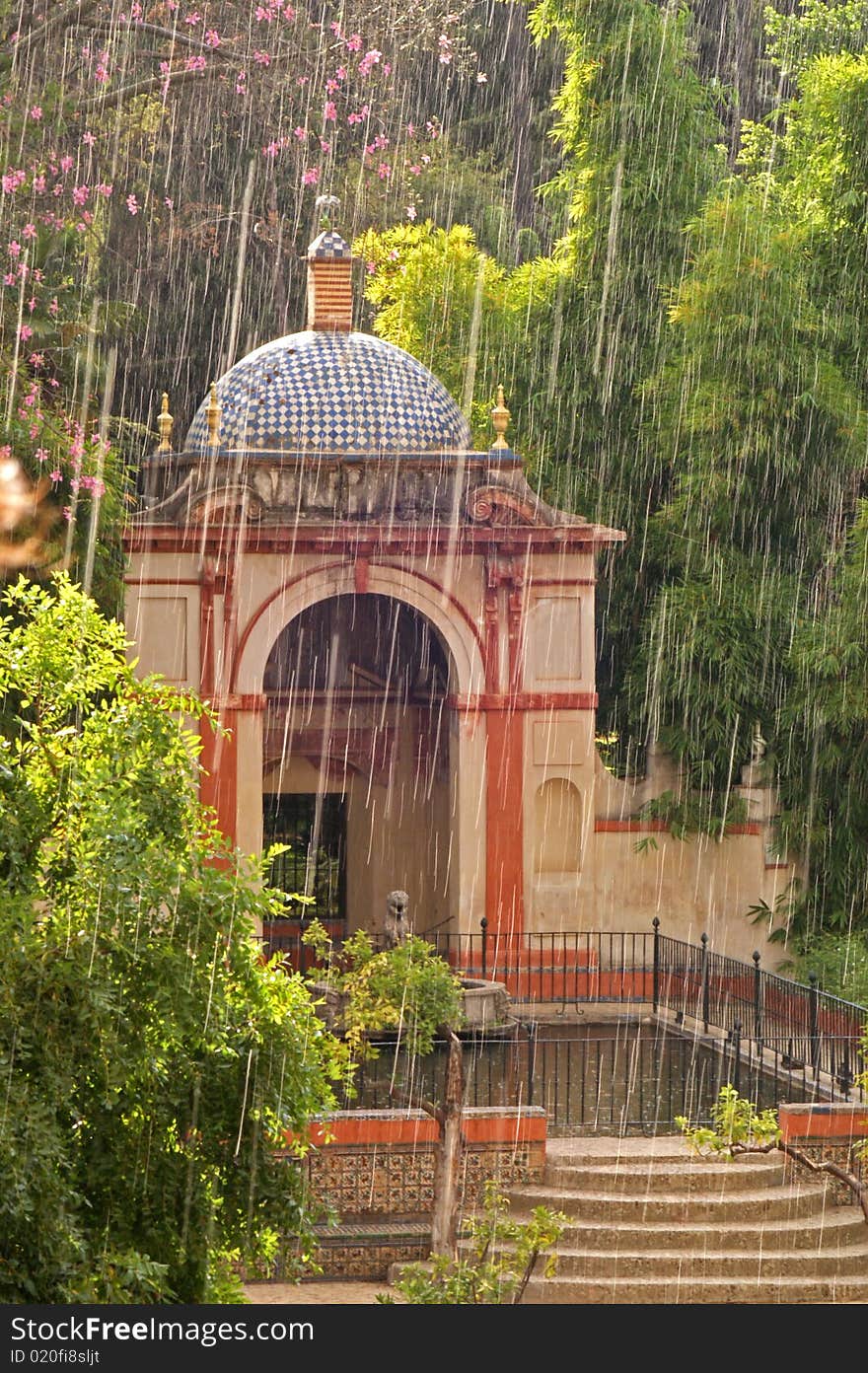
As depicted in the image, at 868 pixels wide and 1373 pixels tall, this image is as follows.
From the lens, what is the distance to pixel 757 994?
1465 centimetres

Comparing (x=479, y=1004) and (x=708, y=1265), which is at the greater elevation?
(x=479, y=1004)

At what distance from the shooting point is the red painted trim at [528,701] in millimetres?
18516

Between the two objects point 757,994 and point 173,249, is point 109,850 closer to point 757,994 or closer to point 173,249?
point 757,994

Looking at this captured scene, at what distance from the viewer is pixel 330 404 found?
62.7 feet

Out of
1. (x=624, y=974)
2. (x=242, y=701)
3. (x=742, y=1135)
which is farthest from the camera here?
(x=624, y=974)

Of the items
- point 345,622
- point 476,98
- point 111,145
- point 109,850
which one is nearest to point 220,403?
point 345,622

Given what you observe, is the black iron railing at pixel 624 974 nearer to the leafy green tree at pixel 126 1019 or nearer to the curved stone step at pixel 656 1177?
the curved stone step at pixel 656 1177

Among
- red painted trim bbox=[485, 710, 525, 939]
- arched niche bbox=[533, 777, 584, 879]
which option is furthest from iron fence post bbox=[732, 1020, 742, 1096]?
arched niche bbox=[533, 777, 584, 879]

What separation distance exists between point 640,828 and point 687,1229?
820 cm

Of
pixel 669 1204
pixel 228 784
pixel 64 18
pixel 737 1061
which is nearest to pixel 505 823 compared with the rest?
→ pixel 228 784

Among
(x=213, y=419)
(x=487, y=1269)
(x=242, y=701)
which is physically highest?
(x=213, y=419)

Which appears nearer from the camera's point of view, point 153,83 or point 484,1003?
point 153,83

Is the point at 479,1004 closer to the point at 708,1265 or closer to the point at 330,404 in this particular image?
the point at 708,1265
